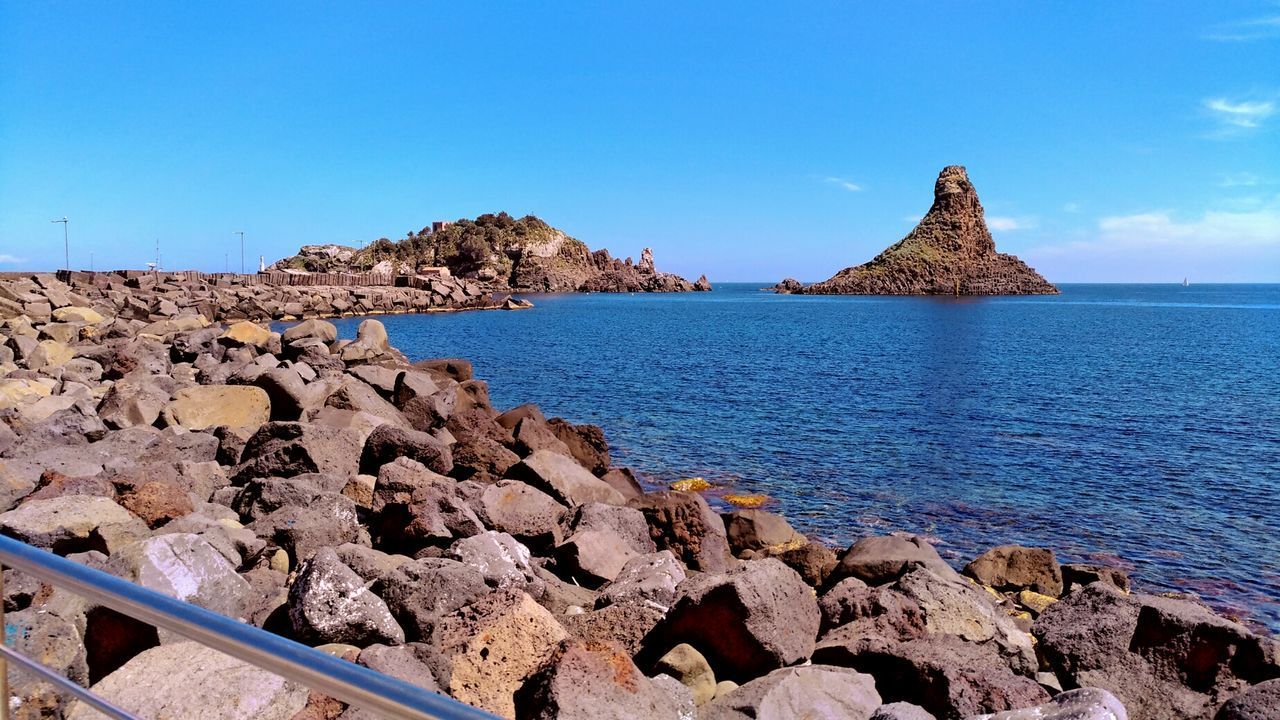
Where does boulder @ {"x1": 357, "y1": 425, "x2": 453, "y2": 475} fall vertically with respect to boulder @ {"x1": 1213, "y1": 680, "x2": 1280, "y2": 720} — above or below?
above

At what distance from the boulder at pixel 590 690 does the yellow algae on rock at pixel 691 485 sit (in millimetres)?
11321

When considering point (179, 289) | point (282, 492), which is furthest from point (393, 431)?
point (179, 289)

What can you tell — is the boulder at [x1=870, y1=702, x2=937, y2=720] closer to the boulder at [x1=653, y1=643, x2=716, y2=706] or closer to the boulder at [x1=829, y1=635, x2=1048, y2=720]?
the boulder at [x1=829, y1=635, x2=1048, y2=720]

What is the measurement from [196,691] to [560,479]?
628cm

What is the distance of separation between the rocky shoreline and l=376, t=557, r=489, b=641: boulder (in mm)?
18

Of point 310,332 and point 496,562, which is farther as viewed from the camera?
point 310,332

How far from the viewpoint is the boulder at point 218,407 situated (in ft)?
40.4

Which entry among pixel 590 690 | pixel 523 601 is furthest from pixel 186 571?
pixel 590 690

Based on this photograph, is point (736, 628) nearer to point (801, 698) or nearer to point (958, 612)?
point (801, 698)

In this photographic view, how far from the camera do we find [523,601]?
18.2 ft

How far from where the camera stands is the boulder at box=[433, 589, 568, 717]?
505cm

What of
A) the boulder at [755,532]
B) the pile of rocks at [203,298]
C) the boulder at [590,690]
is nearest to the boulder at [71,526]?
the boulder at [590,690]

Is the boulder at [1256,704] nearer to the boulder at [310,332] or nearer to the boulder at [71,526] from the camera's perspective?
the boulder at [71,526]

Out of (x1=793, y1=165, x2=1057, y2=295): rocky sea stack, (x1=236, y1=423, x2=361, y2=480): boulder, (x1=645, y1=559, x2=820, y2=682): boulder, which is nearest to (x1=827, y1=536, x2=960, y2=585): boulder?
(x1=645, y1=559, x2=820, y2=682): boulder
